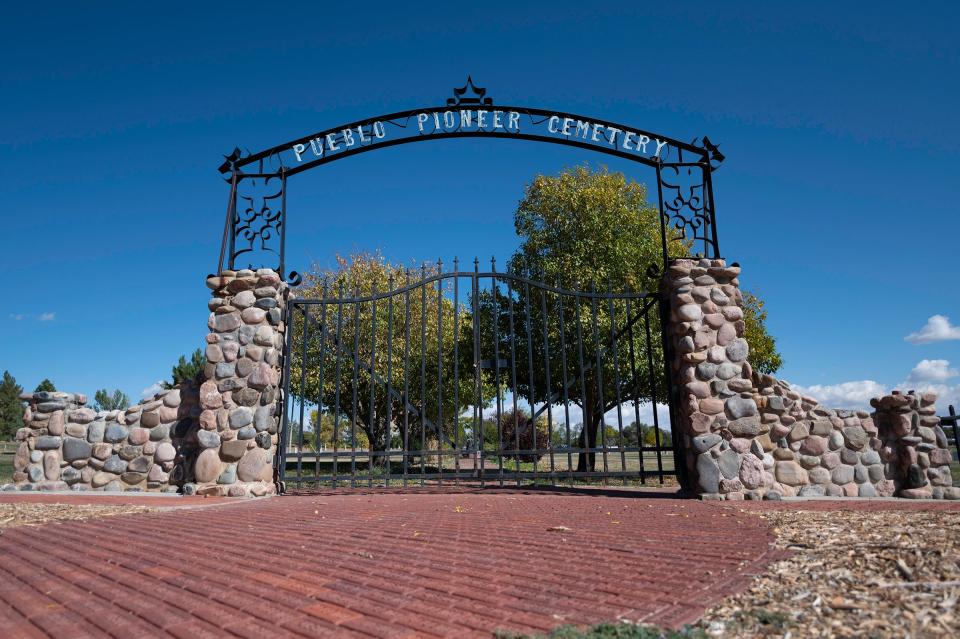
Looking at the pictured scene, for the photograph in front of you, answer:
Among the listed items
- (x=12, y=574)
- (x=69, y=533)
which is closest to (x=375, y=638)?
(x=12, y=574)

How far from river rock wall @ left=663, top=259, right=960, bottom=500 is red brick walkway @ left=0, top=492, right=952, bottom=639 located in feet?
6.75

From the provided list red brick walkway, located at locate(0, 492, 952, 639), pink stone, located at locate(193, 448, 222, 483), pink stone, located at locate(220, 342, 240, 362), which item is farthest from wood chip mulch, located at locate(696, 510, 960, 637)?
pink stone, located at locate(220, 342, 240, 362)

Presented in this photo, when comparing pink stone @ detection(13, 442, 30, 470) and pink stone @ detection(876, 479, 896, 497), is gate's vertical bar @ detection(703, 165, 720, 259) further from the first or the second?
pink stone @ detection(13, 442, 30, 470)

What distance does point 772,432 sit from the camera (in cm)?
707

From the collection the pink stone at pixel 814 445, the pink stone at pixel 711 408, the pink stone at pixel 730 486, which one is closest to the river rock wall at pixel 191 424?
the pink stone at pixel 711 408

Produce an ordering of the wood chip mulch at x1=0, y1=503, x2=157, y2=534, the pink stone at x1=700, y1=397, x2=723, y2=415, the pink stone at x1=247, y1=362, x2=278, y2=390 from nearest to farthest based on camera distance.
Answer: the wood chip mulch at x1=0, y1=503, x2=157, y2=534, the pink stone at x1=700, y1=397, x2=723, y2=415, the pink stone at x1=247, y1=362, x2=278, y2=390

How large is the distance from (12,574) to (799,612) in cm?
384

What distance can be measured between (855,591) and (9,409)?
53.9 metres

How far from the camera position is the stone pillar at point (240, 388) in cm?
711

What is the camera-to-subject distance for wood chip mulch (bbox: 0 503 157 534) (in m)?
4.91

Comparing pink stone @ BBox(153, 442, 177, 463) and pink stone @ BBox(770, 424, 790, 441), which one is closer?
pink stone @ BBox(770, 424, 790, 441)

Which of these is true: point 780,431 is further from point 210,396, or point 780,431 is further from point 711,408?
point 210,396

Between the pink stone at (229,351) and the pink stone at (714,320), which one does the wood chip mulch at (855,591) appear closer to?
the pink stone at (714,320)

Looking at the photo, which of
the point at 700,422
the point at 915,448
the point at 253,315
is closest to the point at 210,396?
the point at 253,315
